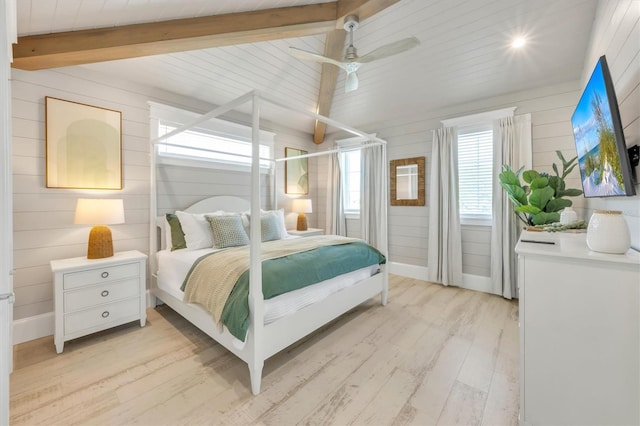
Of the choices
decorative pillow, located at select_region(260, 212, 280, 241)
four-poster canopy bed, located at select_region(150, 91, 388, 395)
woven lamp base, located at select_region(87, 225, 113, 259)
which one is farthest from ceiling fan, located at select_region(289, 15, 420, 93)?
woven lamp base, located at select_region(87, 225, 113, 259)

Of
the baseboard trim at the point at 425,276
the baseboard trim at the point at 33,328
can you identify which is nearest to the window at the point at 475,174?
the baseboard trim at the point at 425,276

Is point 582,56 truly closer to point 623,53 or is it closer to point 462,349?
point 623,53

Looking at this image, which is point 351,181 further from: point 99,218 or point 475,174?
point 99,218

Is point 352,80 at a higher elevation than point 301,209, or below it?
higher

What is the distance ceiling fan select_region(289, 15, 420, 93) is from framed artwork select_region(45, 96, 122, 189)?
6.87 ft

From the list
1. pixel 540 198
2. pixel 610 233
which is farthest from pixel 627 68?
pixel 540 198

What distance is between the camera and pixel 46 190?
244cm

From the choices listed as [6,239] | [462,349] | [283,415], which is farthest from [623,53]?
[6,239]

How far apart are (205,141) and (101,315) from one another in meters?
2.34

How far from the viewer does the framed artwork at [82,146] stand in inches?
A: 96.3

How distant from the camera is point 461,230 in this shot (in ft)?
12.4

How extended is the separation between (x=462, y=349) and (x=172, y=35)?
3.65 m

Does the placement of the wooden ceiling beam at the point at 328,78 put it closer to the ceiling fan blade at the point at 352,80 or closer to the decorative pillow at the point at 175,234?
the ceiling fan blade at the point at 352,80

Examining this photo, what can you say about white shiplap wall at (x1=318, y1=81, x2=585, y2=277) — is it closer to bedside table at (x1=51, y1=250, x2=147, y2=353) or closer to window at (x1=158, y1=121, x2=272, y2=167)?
window at (x1=158, y1=121, x2=272, y2=167)
